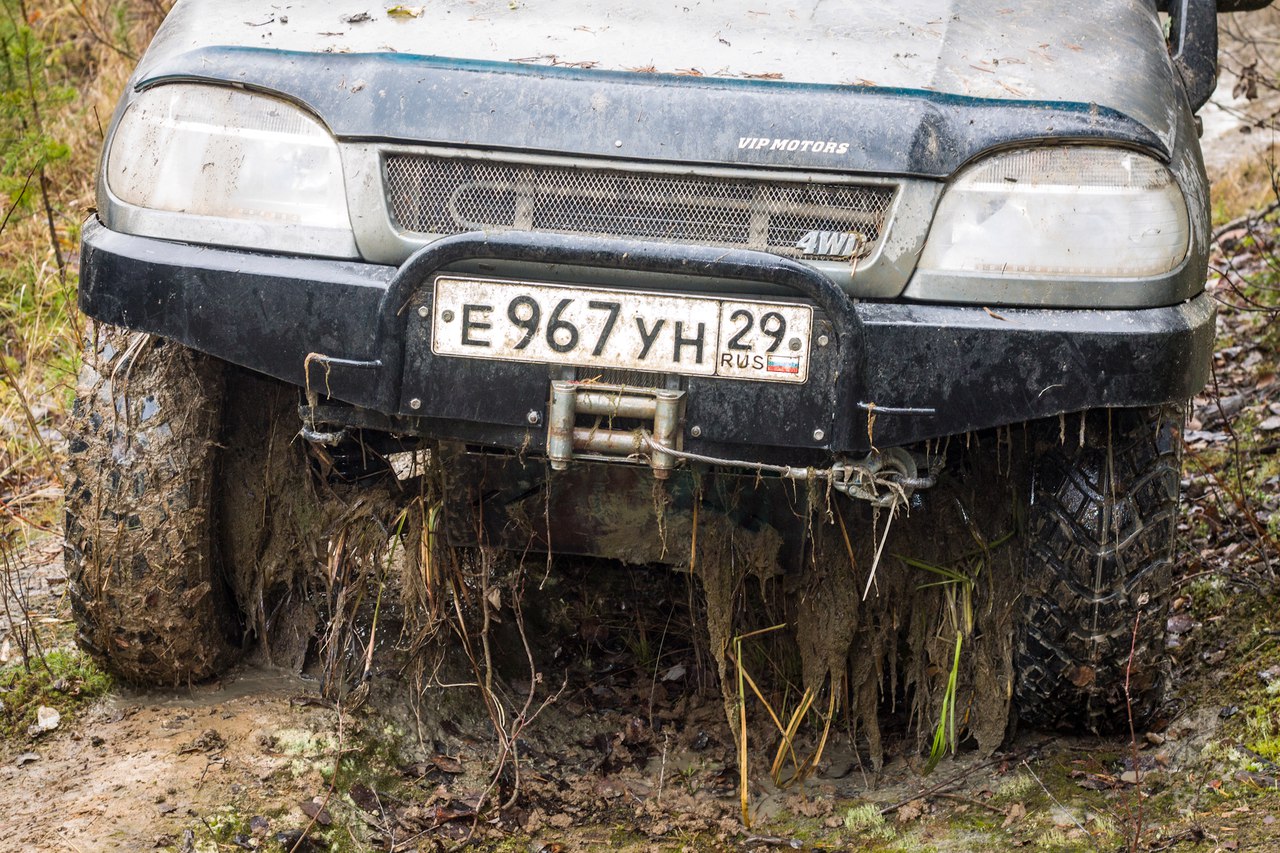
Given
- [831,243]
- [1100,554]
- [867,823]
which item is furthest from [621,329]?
[867,823]

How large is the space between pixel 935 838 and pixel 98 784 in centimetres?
167

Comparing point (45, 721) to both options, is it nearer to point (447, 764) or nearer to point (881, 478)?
point (447, 764)

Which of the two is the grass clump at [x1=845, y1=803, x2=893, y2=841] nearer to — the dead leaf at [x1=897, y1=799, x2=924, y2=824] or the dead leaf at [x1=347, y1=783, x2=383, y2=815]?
the dead leaf at [x1=897, y1=799, x2=924, y2=824]

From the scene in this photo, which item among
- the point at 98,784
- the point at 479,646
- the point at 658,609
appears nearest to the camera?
the point at 98,784

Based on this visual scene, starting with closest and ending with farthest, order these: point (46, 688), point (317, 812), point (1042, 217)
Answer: point (1042, 217), point (317, 812), point (46, 688)

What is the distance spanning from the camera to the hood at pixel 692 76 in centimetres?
241

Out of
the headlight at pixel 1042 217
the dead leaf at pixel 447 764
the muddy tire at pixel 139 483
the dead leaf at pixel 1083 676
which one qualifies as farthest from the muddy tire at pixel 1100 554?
the muddy tire at pixel 139 483

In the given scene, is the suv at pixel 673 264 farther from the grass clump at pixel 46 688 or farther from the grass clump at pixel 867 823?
the grass clump at pixel 867 823

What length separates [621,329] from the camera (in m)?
2.35

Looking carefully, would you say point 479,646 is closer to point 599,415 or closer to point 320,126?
point 599,415

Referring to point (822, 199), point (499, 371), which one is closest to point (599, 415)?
point (499, 371)

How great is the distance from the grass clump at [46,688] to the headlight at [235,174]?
1.11 meters

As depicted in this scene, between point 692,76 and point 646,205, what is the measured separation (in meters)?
0.27

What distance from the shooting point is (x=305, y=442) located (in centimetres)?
300
